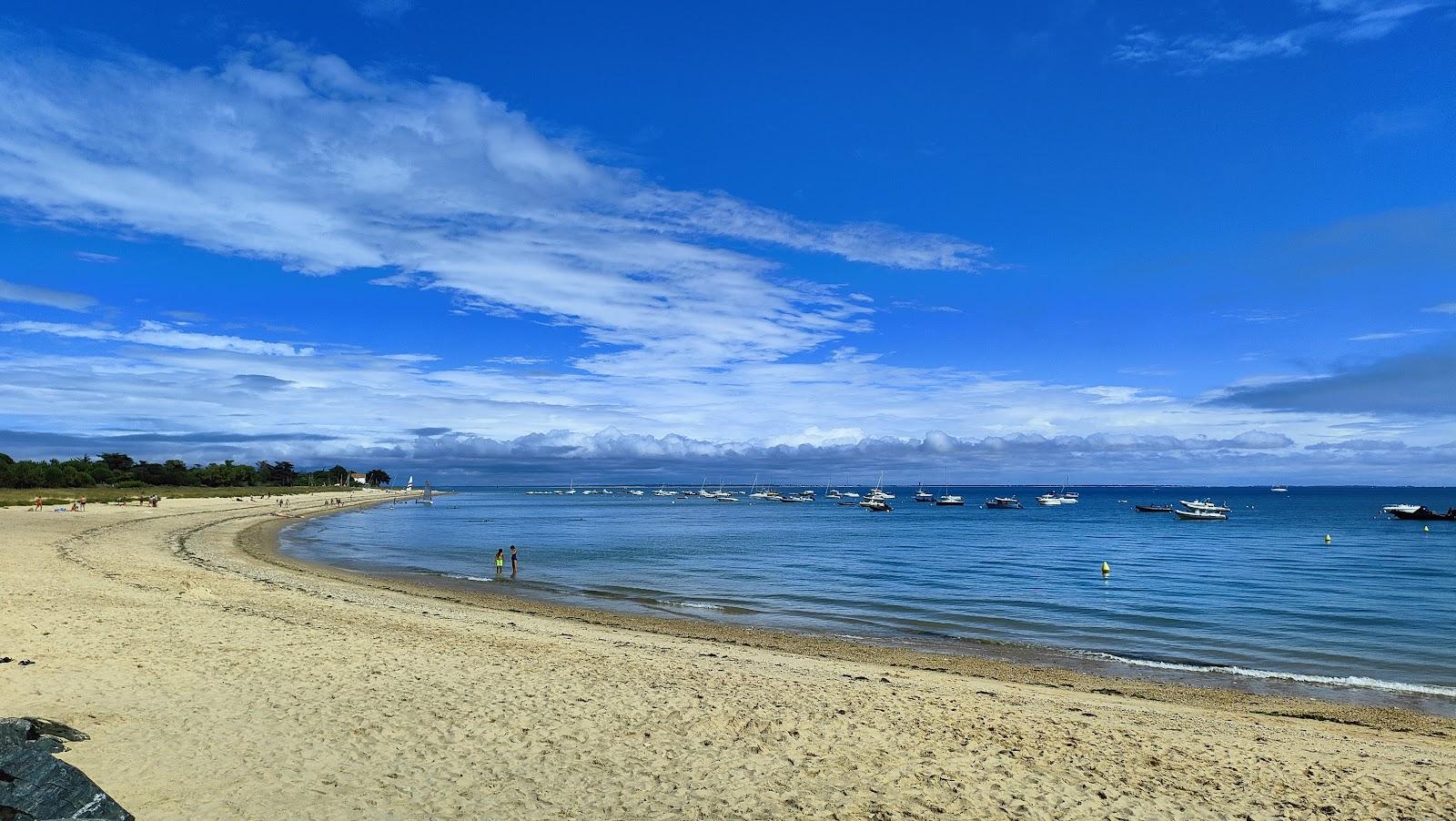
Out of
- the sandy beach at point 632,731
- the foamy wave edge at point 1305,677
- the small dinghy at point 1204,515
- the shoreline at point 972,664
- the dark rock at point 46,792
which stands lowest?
the small dinghy at point 1204,515

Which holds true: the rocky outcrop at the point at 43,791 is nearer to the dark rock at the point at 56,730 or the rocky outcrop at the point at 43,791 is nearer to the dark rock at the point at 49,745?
the dark rock at the point at 49,745

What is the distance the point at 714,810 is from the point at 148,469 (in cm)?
15815

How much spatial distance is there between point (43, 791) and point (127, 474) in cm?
15059

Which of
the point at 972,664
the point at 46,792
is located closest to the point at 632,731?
the point at 46,792

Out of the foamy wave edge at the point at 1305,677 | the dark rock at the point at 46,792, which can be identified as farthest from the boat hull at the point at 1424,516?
the dark rock at the point at 46,792

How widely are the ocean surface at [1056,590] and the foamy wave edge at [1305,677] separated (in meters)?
0.08

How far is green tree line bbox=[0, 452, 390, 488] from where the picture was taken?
10000cm

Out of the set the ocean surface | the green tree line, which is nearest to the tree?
the green tree line

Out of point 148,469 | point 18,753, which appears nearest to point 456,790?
point 18,753

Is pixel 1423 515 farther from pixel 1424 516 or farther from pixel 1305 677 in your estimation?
pixel 1305 677

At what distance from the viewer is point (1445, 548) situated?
5572 centimetres

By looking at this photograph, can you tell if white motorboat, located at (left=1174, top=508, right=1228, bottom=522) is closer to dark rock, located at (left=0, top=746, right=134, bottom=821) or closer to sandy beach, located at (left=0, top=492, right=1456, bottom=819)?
sandy beach, located at (left=0, top=492, right=1456, bottom=819)

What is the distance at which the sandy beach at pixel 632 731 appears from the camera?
26.5 ft

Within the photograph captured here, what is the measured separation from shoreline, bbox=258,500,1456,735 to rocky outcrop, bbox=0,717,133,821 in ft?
45.5
